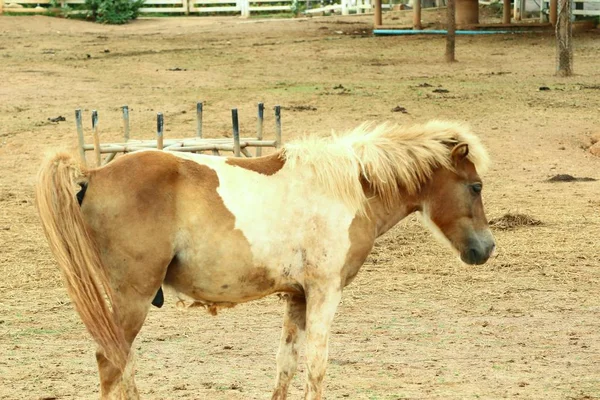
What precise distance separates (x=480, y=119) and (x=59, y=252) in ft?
38.6

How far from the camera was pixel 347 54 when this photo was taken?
23719mm

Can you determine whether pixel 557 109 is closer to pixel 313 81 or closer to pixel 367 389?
pixel 313 81

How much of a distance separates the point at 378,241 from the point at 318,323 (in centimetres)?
488

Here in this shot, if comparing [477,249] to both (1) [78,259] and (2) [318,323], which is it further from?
(1) [78,259]

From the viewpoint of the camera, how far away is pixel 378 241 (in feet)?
32.8

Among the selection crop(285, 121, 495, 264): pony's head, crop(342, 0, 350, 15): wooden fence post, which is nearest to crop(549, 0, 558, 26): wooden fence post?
crop(342, 0, 350, 15): wooden fence post

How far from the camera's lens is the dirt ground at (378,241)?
20.9ft

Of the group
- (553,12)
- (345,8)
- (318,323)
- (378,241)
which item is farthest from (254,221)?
(345,8)

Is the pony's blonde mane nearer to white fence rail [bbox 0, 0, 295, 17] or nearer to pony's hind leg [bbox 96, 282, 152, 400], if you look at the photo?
pony's hind leg [bbox 96, 282, 152, 400]

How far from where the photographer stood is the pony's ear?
5.42 metres

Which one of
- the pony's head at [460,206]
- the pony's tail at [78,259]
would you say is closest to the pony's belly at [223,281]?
the pony's tail at [78,259]

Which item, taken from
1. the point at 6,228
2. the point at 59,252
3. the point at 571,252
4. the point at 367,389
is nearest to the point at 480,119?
the point at 571,252

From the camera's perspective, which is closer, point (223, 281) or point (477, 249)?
point (223, 281)

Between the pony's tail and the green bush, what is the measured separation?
27.8m
